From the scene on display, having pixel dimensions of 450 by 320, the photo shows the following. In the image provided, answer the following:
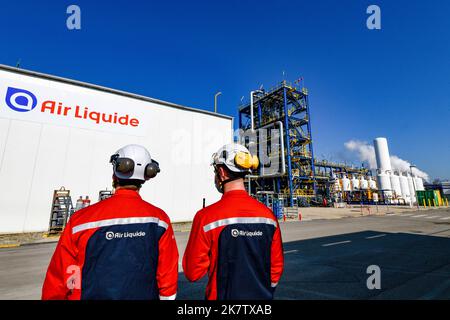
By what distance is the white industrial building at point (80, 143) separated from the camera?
11.2 metres

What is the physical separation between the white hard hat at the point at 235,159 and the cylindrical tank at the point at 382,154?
177ft

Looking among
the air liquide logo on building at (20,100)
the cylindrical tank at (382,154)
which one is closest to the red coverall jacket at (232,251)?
the air liquide logo on building at (20,100)

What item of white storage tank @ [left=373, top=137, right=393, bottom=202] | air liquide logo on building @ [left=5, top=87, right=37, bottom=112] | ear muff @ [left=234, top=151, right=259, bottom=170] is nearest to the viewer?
ear muff @ [left=234, top=151, right=259, bottom=170]

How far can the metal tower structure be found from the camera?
3653cm

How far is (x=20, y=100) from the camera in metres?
11.7

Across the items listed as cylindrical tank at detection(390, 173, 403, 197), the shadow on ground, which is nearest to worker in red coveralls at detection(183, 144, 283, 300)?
the shadow on ground

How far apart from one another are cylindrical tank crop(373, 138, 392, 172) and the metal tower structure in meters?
18.7

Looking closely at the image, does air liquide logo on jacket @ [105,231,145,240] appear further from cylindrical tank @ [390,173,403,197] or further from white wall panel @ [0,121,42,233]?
cylindrical tank @ [390,173,403,197]

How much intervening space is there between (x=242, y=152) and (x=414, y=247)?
9.24 metres

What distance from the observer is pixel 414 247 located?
770 cm

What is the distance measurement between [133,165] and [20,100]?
14563mm

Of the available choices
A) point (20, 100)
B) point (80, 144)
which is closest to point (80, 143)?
point (80, 144)

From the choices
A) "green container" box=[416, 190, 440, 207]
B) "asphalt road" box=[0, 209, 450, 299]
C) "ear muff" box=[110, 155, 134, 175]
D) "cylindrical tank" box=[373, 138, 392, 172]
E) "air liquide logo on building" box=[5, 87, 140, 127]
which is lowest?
"asphalt road" box=[0, 209, 450, 299]
